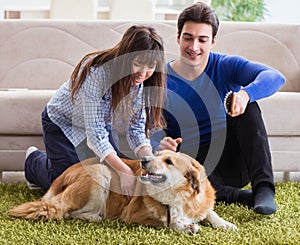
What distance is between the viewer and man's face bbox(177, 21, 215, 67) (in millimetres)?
2307

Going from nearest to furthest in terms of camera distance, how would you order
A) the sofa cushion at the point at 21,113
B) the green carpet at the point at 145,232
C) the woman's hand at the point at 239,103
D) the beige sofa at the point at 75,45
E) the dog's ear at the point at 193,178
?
the green carpet at the point at 145,232, the dog's ear at the point at 193,178, the woman's hand at the point at 239,103, the sofa cushion at the point at 21,113, the beige sofa at the point at 75,45

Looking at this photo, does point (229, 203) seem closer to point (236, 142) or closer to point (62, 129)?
point (236, 142)

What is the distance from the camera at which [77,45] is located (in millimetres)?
3297

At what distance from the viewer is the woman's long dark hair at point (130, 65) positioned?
6.72 ft

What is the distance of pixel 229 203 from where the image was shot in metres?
2.34

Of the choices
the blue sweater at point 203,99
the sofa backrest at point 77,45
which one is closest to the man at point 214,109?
the blue sweater at point 203,99

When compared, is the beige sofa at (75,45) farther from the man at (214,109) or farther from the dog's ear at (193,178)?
the dog's ear at (193,178)

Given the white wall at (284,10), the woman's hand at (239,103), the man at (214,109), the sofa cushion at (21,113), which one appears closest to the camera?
the woman's hand at (239,103)

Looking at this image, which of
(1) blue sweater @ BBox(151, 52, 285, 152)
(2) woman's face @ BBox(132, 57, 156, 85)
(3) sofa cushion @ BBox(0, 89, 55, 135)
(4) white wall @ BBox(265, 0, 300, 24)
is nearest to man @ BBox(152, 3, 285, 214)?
(1) blue sweater @ BBox(151, 52, 285, 152)

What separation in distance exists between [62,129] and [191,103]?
0.55 m

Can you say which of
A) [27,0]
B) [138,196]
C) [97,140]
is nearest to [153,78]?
[97,140]

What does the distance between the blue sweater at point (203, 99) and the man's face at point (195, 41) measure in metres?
0.09

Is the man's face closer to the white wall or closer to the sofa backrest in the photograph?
the sofa backrest

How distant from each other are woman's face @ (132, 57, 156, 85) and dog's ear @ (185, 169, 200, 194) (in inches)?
15.3
